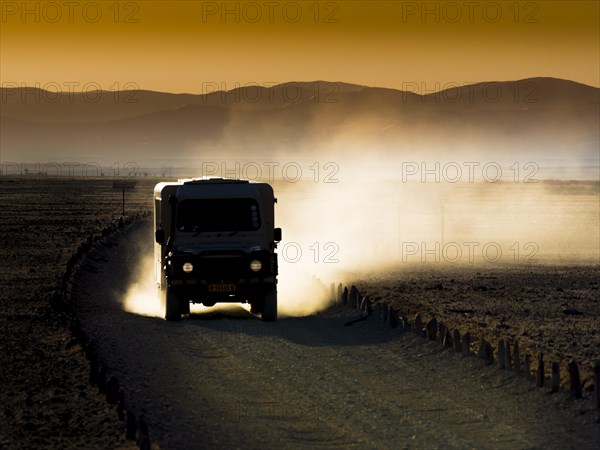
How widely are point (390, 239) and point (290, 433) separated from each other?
49.8m

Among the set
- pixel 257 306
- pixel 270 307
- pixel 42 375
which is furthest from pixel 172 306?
pixel 42 375

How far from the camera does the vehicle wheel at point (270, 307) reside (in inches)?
1053

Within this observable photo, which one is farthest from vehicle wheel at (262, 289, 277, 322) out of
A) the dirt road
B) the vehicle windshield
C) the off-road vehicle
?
the vehicle windshield

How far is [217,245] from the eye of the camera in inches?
1062

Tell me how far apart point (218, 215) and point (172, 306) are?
2.23m

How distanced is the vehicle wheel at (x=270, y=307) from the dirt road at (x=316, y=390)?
1.01 feet

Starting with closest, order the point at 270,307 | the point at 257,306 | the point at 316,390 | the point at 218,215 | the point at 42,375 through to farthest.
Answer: the point at 316,390 → the point at 42,375 → the point at 270,307 → the point at 218,215 → the point at 257,306

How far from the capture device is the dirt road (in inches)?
625

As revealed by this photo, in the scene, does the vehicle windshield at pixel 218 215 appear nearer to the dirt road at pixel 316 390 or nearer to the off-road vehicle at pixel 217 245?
the off-road vehicle at pixel 217 245

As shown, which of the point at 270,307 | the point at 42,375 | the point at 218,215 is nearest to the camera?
the point at 42,375

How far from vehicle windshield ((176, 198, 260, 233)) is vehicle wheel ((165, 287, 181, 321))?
1448 mm

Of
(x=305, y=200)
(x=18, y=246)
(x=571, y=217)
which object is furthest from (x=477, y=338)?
(x=305, y=200)

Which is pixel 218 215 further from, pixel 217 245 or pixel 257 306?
pixel 257 306

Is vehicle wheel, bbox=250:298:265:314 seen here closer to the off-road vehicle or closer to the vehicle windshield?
the off-road vehicle
